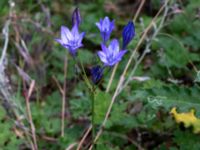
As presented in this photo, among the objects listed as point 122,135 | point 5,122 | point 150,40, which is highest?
point 150,40

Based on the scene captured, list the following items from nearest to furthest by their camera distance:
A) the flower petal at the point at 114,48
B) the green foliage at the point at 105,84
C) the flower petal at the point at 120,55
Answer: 1. the flower petal at the point at 120,55
2. the flower petal at the point at 114,48
3. the green foliage at the point at 105,84

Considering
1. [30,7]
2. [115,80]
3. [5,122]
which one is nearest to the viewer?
[5,122]

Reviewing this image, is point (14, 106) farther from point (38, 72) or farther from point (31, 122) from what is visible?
point (38, 72)

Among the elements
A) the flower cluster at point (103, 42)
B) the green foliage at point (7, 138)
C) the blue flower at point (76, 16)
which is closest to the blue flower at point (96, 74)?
the flower cluster at point (103, 42)

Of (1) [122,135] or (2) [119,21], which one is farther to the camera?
(2) [119,21]

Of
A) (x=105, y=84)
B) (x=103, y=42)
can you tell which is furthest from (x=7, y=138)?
(x=103, y=42)

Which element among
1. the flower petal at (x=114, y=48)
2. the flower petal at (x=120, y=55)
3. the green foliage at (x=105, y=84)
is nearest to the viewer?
the flower petal at (x=120, y=55)

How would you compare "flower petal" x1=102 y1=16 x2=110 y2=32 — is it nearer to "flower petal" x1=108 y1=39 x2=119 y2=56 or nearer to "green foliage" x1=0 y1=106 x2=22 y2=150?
"flower petal" x1=108 y1=39 x2=119 y2=56

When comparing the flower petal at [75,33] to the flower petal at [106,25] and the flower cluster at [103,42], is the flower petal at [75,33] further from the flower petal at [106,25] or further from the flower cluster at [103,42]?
the flower petal at [106,25]

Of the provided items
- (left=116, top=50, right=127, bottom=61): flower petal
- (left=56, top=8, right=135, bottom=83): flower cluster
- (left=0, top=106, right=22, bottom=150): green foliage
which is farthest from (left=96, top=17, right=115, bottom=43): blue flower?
(left=0, top=106, right=22, bottom=150): green foliage

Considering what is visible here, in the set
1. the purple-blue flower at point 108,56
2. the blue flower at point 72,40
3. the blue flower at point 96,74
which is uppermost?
the blue flower at point 72,40

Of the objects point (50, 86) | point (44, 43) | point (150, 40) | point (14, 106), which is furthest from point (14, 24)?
point (150, 40)
